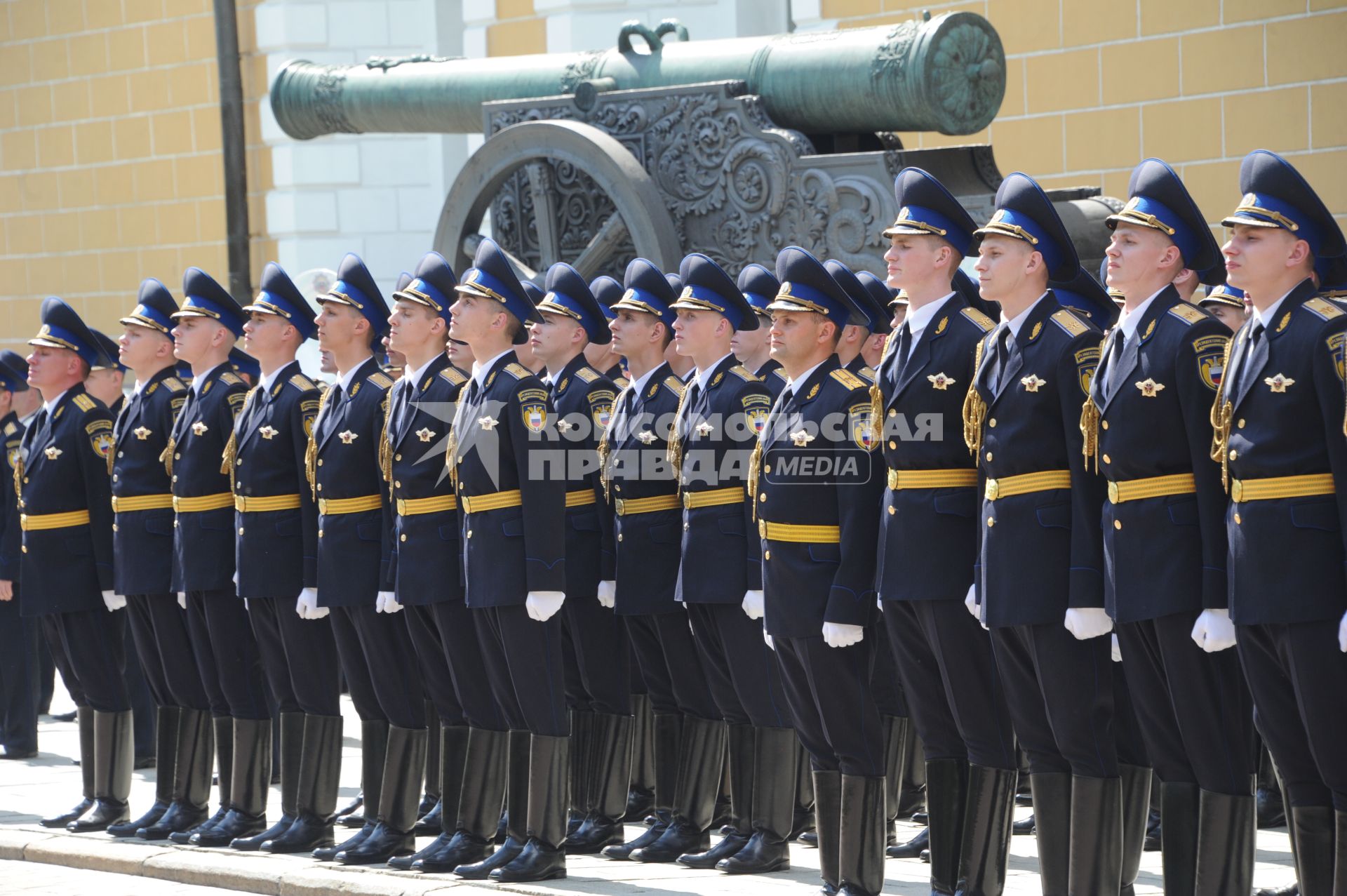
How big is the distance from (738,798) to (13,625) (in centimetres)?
472

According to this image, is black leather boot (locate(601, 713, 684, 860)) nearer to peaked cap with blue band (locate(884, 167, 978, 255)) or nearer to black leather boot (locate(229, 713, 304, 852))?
black leather boot (locate(229, 713, 304, 852))

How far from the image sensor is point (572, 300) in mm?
6949

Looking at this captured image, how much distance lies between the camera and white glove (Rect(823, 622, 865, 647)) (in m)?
5.53

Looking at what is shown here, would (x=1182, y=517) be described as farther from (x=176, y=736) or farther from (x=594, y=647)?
(x=176, y=736)

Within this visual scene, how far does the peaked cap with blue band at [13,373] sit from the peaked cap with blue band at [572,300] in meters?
4.12

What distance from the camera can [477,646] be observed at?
21.1 ft

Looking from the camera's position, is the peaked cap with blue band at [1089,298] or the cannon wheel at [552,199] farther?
the cannon wheel at [552,199]

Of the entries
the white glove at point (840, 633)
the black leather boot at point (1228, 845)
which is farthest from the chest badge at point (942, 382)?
the black leather boot at point (1228, 845)

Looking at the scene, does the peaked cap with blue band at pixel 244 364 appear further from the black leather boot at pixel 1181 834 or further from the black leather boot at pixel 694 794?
the black leather boot at pixel 1181 834

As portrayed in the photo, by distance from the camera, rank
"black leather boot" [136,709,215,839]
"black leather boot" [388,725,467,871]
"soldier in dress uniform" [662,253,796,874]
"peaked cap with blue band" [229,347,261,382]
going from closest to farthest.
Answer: "soldier in dress uniform" [662,253,796,874], "black leather boot" [388,725,467,871], "black leather boot" [136,709,215,839], "peaked cap with blue band" [229,347,261,382]

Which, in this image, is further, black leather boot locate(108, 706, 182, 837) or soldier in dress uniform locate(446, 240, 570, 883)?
black leather boot locate(108, 706, 182, 837)

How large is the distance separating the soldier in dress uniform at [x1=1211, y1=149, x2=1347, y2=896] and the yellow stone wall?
37.5ft

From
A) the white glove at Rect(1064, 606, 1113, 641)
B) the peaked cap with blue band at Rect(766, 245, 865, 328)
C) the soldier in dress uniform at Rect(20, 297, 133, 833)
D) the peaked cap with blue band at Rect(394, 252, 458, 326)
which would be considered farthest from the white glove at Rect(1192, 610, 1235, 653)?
the soldier in dress uniform at Rect(20, 297, 133, 833)

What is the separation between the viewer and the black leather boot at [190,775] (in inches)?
283
